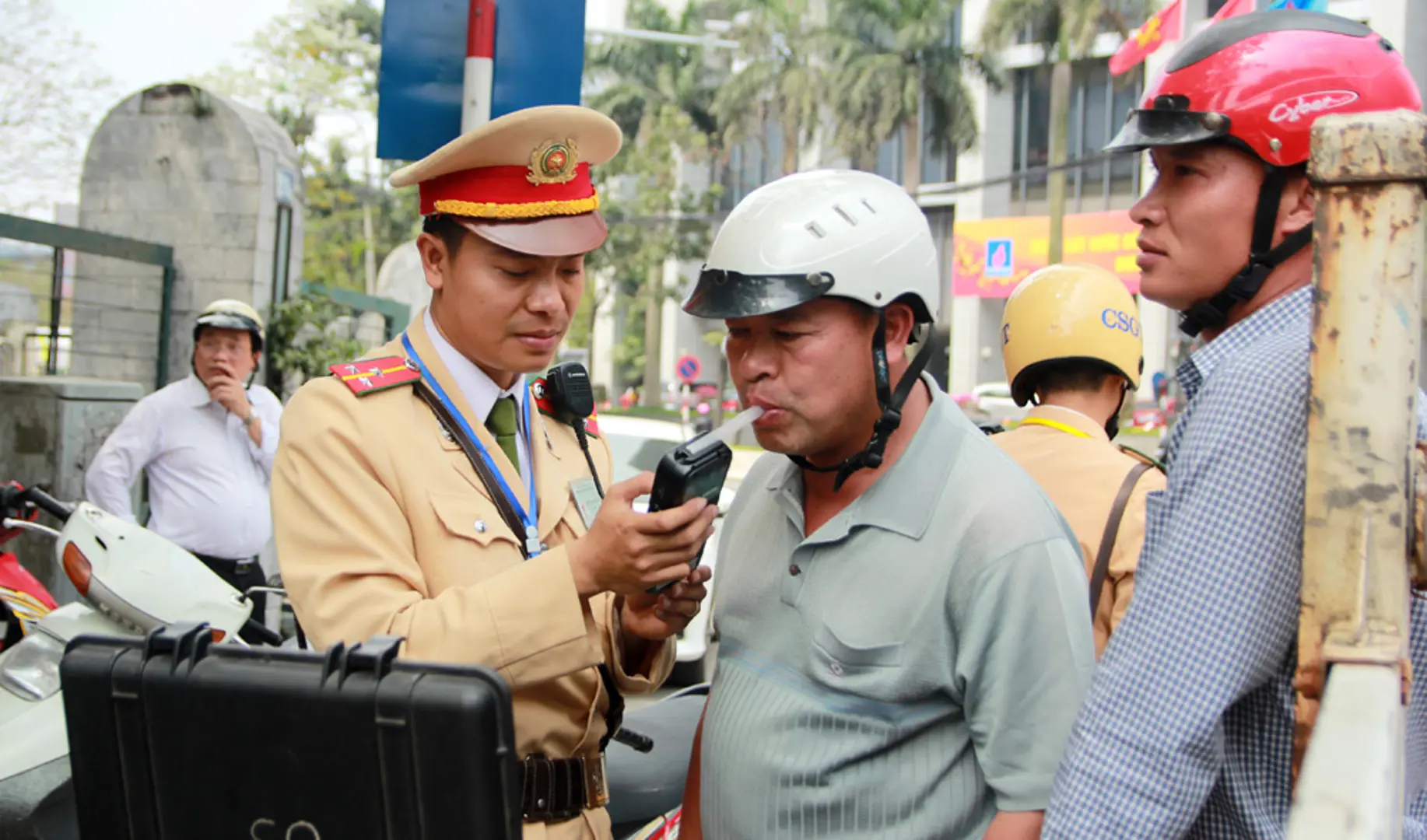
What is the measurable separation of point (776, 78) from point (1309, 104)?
132 ft

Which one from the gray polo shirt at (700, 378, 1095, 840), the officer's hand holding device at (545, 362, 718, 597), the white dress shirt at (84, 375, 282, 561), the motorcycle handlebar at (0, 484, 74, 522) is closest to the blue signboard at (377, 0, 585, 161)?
the motorcycle handlebar at (0, 484, 74, 522)

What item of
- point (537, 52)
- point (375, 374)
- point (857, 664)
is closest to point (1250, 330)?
point (857, 664)

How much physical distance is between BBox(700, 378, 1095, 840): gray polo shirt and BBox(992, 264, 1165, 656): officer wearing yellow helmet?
1000 mm

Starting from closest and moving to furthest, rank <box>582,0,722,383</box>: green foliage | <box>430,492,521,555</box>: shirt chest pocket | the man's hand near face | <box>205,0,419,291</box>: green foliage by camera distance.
A: <box>430,492,521,555</box>: shirt chest pocket < the man's hand near face < <box>205,0,419,291</box>: green foliage < <box>582,0,722,383</box>: green foliage

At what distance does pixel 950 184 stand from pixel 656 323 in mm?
12848

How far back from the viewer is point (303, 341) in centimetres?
901

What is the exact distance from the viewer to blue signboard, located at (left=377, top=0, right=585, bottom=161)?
3471mm

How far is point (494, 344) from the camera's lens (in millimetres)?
2275

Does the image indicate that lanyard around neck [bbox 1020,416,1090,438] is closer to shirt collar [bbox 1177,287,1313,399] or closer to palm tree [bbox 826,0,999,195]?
shirt collar [bbox 1177,287,1313,399]

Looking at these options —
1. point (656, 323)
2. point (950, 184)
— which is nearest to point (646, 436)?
point (950, 184)

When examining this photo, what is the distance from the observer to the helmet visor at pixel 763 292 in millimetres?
1889

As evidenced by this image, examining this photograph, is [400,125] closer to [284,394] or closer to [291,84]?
[284,394]

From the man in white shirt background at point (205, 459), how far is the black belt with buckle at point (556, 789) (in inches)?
148

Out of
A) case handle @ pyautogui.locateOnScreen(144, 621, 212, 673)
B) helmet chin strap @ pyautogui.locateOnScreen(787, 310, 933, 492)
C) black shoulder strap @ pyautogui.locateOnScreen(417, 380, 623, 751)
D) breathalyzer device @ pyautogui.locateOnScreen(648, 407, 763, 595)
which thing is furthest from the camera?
black shoulder strap @ pyautogui.locateOnScreen(417, 380, 623, 751)
